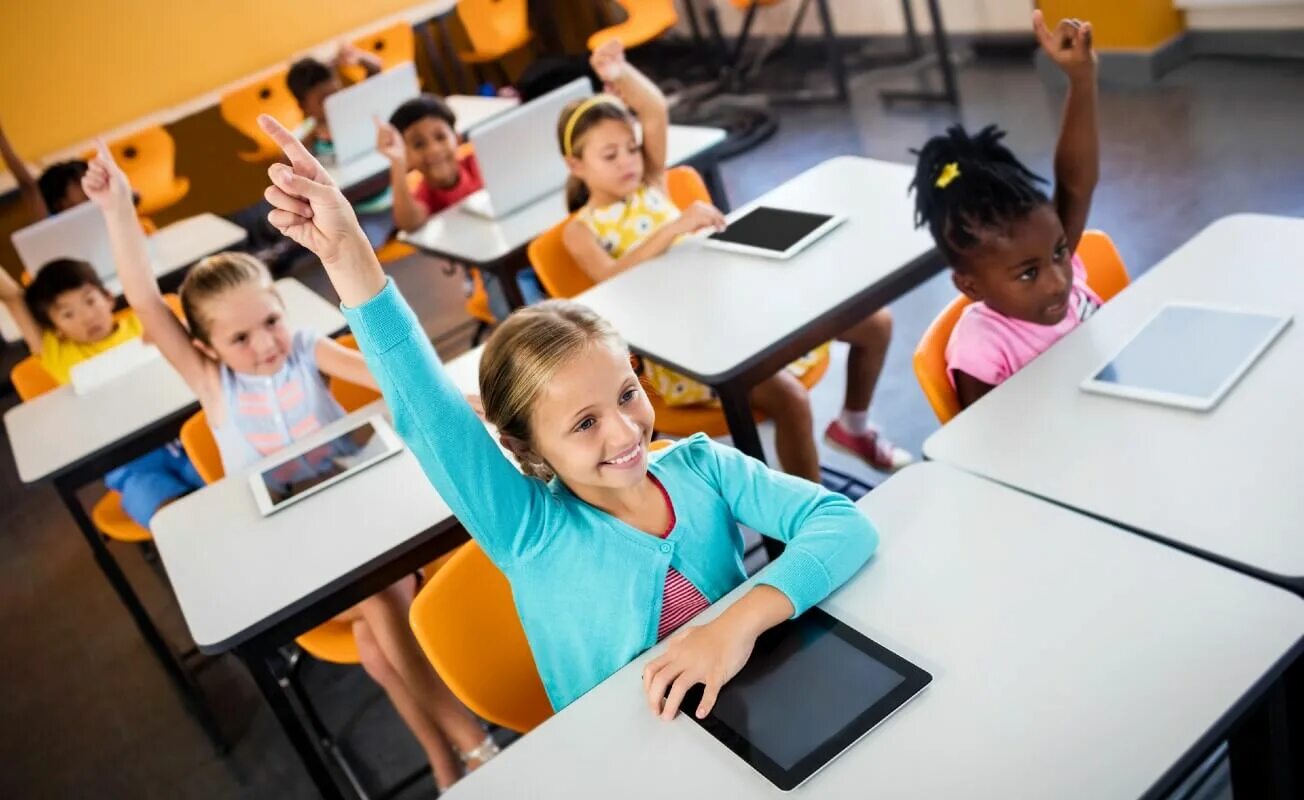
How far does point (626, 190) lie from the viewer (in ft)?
8.48

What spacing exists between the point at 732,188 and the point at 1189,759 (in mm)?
4032

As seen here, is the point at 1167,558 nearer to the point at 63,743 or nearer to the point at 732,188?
the point at 63,743

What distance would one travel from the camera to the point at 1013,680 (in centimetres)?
104

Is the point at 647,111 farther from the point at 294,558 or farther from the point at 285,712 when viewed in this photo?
the point at 285,712

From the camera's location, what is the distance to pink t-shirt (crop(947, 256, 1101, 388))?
67.0 inches

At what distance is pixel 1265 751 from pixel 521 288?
2178 mm

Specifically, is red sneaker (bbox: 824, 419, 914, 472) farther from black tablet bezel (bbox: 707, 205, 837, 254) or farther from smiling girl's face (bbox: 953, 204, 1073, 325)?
smiling girl's face (bbox: 953, 204, 1073, 325)

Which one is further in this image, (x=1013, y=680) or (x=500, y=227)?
(x=500, y=227)

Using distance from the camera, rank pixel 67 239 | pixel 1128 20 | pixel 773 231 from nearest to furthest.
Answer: pixel 773 231 → pixel 67 239 → pixel 1128 20

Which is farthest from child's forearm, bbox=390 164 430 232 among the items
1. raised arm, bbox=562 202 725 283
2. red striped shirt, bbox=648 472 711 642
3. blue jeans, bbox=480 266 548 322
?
red striped shirt, bbox=648 472 711 642

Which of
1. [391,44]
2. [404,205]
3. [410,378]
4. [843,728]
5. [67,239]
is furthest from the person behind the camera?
[391,44]

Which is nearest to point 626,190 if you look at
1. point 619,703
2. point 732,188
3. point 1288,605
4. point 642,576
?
point 642,576

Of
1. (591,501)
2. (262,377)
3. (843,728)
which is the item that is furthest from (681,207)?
(843,728)

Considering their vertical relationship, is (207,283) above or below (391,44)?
below
